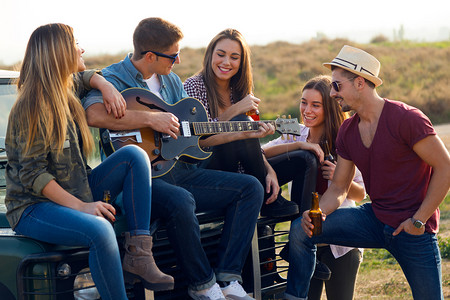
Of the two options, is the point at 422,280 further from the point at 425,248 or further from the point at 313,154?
the point at 313,154

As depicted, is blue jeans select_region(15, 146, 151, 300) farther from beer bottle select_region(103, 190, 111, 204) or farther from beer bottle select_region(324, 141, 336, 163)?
beer bottle select_region(324, 141, 336, 163)

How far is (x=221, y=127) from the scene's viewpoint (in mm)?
4605

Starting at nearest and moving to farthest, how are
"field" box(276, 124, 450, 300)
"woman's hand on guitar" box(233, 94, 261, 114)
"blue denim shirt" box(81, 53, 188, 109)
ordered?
1. "blue denim shirt" box(81, 53, 188, 109)
2. "woman's hand on guitar" box(233, 94, 261, 114)
3. "field" box(276, 124, 450, 300)

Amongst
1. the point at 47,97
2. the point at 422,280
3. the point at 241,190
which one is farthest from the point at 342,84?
the point at 47,97

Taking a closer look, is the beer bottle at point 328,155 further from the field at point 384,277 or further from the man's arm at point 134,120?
the field at point 384,277

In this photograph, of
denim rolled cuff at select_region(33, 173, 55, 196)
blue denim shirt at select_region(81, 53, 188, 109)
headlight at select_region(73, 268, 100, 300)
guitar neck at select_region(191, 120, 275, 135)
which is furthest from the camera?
guitar neck at select_region(191, 120, 275, 135)

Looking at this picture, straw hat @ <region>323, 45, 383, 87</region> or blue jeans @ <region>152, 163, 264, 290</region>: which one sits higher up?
straw hat @ <region>323, 45, 383, 87</region>

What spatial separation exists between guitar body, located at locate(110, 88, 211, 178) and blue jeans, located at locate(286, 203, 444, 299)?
864 mm


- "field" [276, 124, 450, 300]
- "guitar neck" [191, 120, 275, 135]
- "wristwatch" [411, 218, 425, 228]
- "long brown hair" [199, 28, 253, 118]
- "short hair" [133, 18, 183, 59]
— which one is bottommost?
→ "field" [276, 124, 450, 300]

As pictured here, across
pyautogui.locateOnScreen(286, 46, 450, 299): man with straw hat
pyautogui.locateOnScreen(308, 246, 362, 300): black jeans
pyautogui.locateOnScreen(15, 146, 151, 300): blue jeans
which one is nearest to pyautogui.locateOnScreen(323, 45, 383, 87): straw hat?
pyautogui.locateOnScreen(286, 46, 450, 299): man with straw hat

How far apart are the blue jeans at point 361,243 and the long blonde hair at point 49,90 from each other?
1529mm

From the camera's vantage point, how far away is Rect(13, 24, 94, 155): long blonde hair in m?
3.54

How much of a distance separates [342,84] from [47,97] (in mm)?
1871

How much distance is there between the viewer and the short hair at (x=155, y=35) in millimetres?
4422
